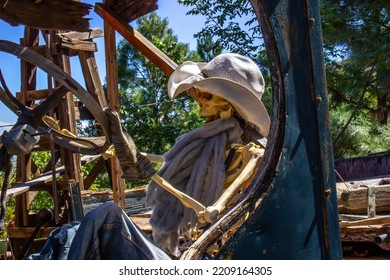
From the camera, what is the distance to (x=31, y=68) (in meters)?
4.75

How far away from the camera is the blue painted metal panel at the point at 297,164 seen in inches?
65.4

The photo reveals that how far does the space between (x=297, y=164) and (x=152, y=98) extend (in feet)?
18.8

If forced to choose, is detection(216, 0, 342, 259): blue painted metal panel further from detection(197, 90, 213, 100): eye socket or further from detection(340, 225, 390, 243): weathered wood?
detection(340, 225, 390, 243): weathered wood

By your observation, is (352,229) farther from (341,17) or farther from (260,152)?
(341,17)

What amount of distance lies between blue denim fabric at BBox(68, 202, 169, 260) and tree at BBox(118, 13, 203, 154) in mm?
5043

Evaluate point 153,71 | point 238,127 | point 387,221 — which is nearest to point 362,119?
point 153,71

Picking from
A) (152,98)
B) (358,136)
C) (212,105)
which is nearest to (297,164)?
(212,105)

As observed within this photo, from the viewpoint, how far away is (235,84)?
218 cm

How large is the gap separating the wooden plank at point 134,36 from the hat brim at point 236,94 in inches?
51.9

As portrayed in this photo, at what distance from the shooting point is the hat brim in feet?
7.16

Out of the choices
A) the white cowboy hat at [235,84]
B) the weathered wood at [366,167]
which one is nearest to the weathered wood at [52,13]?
the white cowboy hat at [235,84]

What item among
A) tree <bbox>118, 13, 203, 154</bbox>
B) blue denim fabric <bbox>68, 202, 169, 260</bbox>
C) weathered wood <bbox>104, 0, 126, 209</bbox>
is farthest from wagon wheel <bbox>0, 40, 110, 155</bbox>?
tree <bbox>118, 13, 203, 154</bbox>

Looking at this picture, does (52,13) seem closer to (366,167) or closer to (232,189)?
(232,189)
